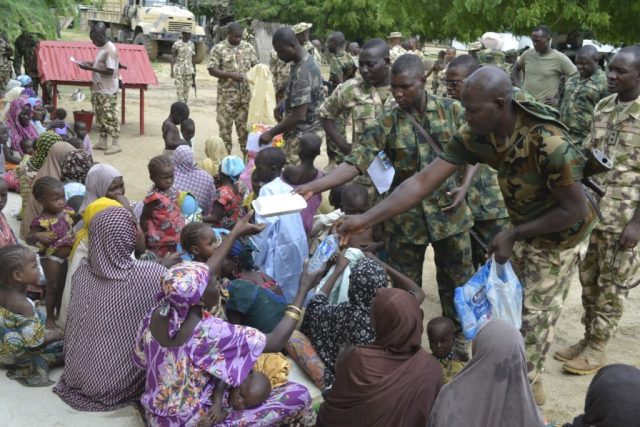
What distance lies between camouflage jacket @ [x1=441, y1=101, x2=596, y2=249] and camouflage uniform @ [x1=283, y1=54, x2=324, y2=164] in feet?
10.2

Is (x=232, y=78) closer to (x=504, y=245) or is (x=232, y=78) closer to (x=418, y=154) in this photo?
(x=418, y=154)

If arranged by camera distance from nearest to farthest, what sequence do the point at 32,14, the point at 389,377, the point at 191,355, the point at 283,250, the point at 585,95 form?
the point at 389,377 → the point at 191,355 → the point at 283,250 → the point at 585,95 → the point at 32,14

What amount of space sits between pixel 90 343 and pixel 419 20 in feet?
50.2

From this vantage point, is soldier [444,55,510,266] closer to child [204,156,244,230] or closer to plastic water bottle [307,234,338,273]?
plastic water bottle [307,234,338,273]

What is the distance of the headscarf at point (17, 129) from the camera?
8.48m

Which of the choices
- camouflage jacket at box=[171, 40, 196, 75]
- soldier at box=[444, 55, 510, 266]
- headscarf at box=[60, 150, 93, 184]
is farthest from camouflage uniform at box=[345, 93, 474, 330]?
camouflage jacket at box=[171, 40, 196, 75]

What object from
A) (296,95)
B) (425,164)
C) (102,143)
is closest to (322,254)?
(425,164)

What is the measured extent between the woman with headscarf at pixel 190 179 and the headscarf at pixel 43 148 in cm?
116

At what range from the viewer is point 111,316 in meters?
3.62

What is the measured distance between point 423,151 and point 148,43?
2071 centimetres

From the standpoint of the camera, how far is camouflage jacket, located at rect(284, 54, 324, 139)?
20.9 feet

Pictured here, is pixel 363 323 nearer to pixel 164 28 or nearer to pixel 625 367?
pixel 625 367

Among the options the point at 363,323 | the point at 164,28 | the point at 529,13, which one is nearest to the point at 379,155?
the point at 363,323

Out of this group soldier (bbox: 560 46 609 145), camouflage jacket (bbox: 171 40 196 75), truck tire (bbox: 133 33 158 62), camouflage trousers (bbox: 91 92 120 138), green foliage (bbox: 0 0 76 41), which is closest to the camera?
soldier (bbox: 560 46 609 145)
